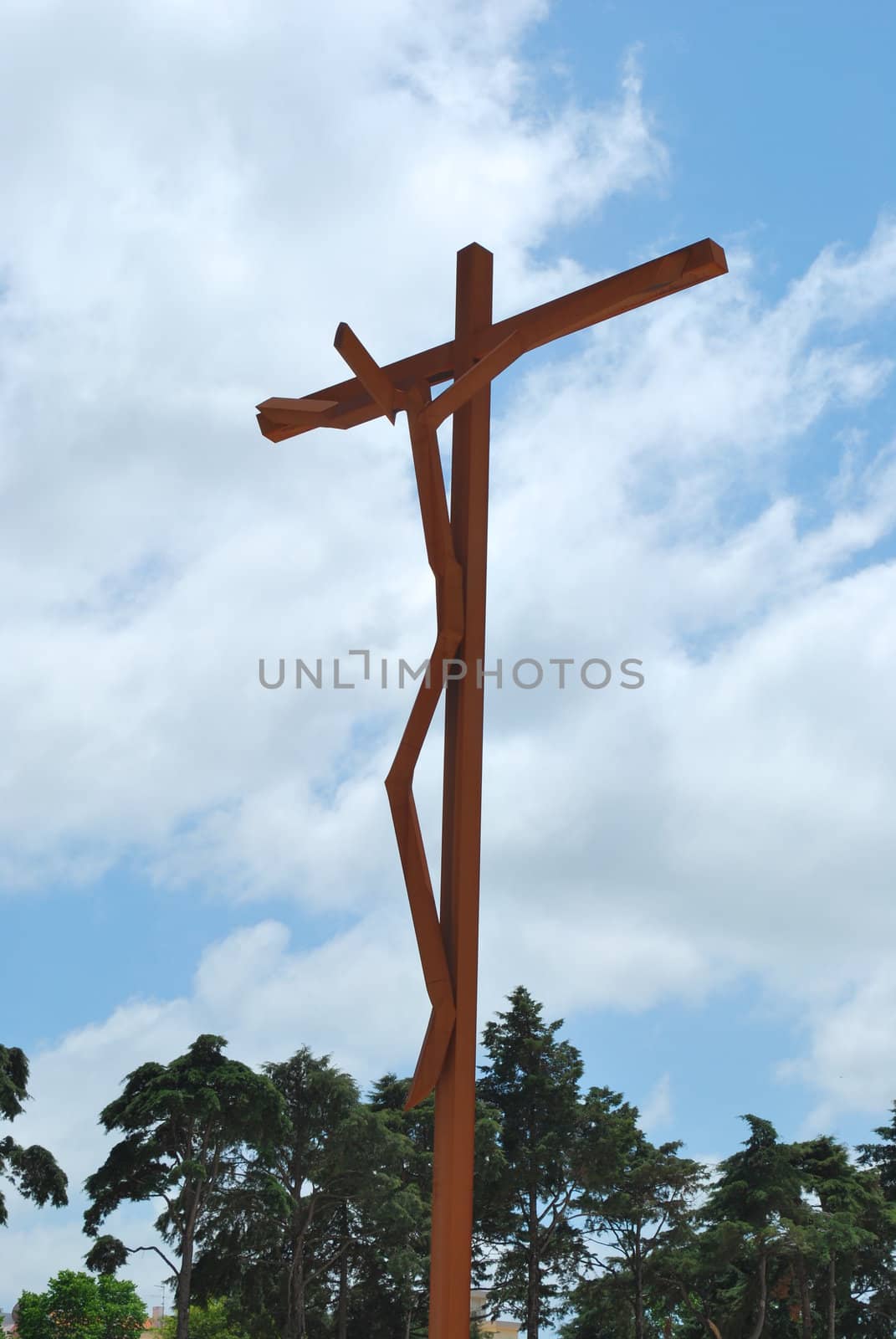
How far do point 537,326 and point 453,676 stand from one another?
1304 millimetres

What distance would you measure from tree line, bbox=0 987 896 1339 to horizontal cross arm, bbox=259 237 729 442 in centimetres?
1367

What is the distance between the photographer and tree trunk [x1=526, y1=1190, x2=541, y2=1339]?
2073cm

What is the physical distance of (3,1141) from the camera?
16.6 metres

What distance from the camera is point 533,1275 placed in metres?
20.9

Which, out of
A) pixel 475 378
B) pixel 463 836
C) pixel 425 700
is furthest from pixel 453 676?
pixel 475 378

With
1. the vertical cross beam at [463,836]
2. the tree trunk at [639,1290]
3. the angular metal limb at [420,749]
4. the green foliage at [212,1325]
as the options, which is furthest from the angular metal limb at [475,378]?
the green foliage at [212,1325]

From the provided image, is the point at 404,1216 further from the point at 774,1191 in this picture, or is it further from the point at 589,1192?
the point at 774,1191

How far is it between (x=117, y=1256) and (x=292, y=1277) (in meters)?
2.37

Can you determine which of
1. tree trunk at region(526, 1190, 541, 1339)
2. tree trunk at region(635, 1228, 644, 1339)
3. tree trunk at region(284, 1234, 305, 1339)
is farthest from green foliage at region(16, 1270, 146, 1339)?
tree trunk at region(635, 1228, 644, 1339)

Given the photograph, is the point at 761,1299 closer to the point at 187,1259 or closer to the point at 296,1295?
the point at 296,1295

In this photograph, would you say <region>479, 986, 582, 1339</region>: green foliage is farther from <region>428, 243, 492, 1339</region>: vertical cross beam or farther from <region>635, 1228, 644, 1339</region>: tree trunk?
<region>428, 243, 492, 1339</region>: vertical cross beam

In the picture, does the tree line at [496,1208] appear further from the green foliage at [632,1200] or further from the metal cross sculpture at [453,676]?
the metal cross sculpture at [453,676]

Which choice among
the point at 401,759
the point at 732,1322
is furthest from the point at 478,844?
the point at 732,1322

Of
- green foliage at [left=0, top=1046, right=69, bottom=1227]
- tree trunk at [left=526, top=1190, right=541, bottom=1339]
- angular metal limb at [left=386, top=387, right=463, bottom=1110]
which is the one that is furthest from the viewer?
tree trunk at [left=526, top=1190, right=541, bottom=1339]
